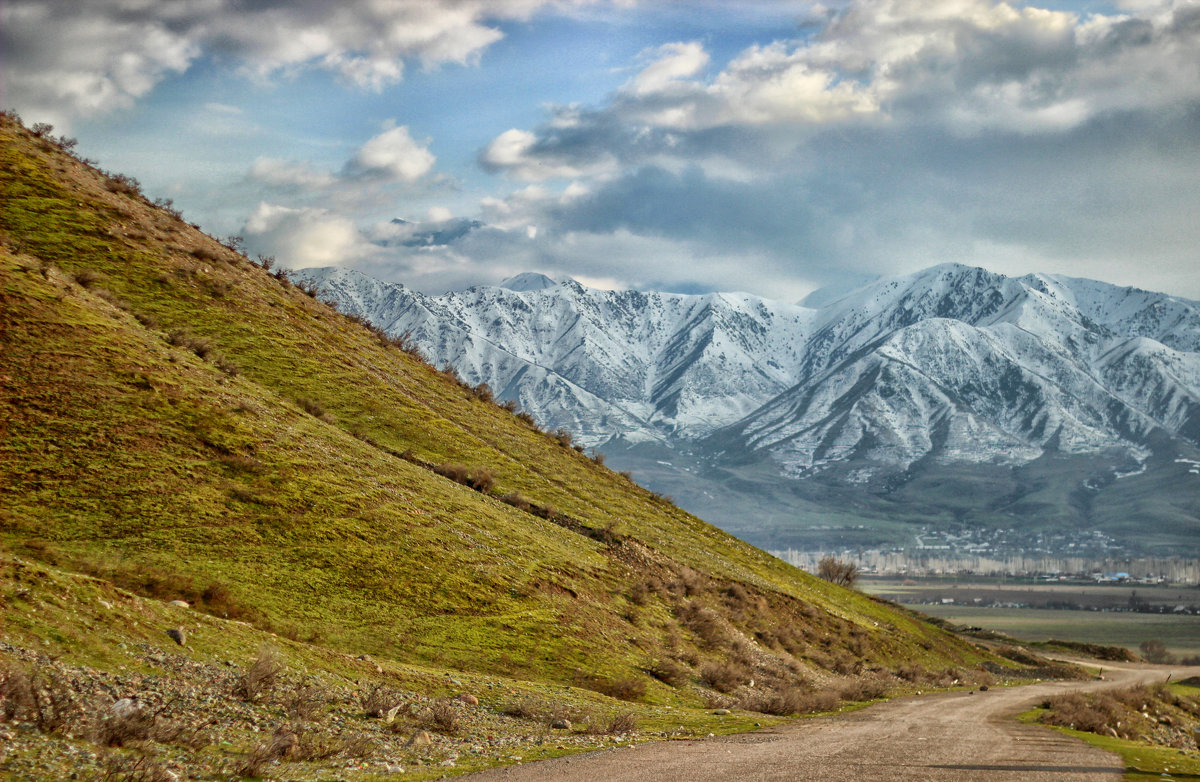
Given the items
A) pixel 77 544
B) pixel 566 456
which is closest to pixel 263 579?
pixel 77 544

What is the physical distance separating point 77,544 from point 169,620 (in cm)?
546

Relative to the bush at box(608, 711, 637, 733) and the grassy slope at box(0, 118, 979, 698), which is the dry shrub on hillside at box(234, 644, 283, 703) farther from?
the bush at box(608, 711, 637, 733)

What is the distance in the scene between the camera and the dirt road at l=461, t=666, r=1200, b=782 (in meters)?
16.4

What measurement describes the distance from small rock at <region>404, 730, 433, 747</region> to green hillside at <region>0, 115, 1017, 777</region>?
5.81m

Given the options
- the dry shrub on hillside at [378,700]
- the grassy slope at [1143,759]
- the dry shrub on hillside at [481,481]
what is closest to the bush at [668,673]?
the grassy slope at [1143,759]

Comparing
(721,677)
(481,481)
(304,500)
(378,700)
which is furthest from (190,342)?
(721,677)

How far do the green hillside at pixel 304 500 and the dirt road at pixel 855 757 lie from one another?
6.44 meters

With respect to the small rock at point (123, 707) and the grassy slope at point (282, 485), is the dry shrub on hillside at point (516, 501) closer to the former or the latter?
the grassy slope at point (282, 485)

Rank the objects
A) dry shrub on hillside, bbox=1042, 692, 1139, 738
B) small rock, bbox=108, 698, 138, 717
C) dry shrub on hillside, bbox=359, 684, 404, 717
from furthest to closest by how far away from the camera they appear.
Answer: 1. dry shrub on hillside, bbox=1042, 692, 1139, 738
2. dry shrub on hillside, bbox=359, 684, 404, 717
3. small rock, bbox=108, 698, 138, 717

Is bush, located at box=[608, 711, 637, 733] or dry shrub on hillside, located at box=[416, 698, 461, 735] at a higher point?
dry shrub on hillside, located at box=[416, 698, 461, 735]

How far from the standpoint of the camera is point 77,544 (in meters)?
21.6

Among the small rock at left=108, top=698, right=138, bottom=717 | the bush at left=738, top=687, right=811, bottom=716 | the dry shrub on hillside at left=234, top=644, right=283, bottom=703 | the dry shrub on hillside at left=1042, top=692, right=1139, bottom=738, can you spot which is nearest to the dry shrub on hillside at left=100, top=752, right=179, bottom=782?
the small rock at left=108, top=698, right=138, bottom=717

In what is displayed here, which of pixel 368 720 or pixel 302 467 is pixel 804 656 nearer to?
Result: pixel 302 467

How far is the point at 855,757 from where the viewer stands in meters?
19.1
